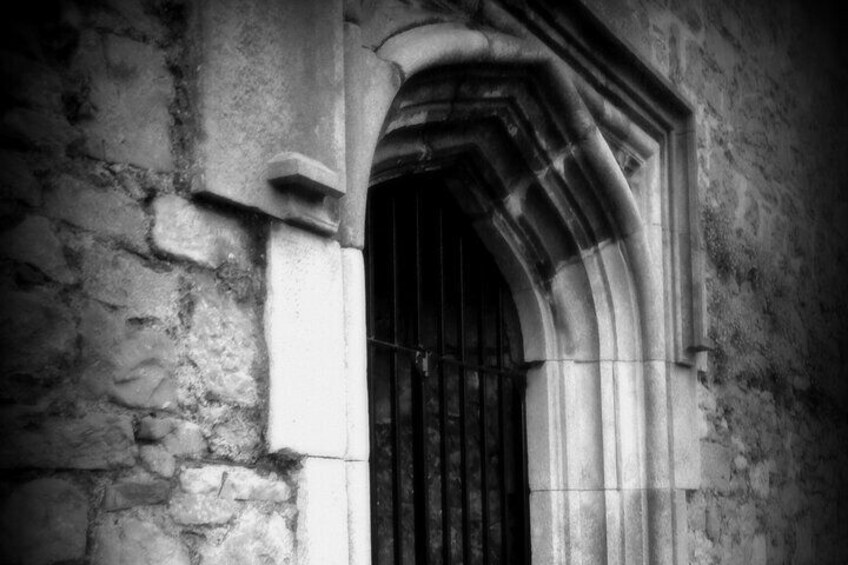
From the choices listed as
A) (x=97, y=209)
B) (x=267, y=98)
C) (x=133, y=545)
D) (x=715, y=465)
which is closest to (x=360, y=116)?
(x=267, y=98)

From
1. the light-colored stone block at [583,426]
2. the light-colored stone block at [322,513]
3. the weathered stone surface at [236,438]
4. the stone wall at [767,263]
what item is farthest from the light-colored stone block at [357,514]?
the stone wall at [767,263]

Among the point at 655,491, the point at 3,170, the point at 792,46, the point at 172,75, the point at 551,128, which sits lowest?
the point at 655,491

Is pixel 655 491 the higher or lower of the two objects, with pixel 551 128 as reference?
lower

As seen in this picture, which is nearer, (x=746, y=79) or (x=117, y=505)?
(x=117, y=505)

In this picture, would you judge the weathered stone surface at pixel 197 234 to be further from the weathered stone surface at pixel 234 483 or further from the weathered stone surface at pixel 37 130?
the weathered stone surface at pixel 234 483

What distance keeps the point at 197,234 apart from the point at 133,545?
0.65 metres

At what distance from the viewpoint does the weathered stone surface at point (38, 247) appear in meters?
1.86

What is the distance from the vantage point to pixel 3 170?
186cm

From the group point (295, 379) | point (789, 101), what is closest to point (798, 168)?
point (789, 101)

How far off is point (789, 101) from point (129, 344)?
183 inches

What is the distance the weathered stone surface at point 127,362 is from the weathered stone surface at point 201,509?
19 centimetres

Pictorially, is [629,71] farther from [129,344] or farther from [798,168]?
[129,344]

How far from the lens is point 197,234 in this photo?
2188 millimetres

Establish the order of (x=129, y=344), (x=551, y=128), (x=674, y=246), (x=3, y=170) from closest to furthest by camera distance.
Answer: (x=3, y=170), (x=129, y=344), (x=551, y=128), (x=674, y=246)
